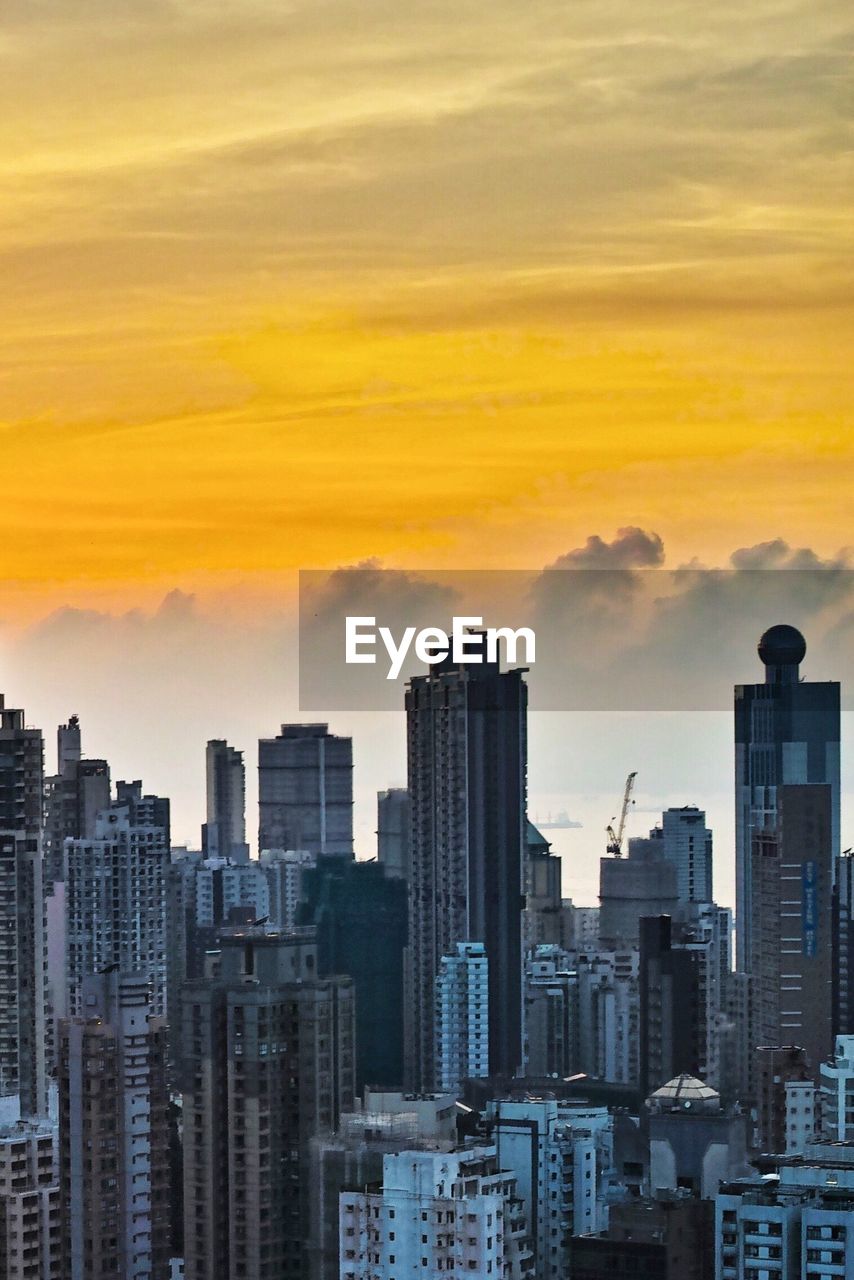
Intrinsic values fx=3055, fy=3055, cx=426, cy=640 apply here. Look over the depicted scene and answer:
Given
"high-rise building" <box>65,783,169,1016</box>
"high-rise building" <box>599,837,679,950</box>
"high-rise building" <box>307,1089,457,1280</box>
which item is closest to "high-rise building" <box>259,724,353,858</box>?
"high-rise building" <box>65,783,169,1016</box>

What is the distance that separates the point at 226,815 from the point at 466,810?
4.91 metres

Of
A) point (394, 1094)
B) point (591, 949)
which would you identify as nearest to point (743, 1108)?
point (394, 1094)

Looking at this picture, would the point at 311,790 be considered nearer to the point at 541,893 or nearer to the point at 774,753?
the point at 541,893

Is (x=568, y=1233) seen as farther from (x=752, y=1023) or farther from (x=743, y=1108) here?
(x=752, y=1023)

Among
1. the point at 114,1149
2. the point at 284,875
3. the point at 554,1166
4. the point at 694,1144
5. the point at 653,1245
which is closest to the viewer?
the point at 653,1245

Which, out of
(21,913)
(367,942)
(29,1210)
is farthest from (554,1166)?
(21,913)

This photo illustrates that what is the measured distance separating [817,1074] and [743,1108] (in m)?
1.16

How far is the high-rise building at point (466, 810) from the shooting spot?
1013 inches

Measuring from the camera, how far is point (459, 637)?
64.5 ft

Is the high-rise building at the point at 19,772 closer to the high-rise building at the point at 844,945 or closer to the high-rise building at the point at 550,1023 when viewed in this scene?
the high-rise building at the point at 550,1023

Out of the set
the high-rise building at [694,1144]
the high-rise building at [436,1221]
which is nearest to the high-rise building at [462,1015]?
the high-rise building at [694,1144]

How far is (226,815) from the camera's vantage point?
1221 inches

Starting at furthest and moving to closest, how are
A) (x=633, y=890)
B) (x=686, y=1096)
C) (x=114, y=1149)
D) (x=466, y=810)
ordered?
(x=633, y=890), (x=466, y=810), (x=686, y=1096), (x=114, y=1149)

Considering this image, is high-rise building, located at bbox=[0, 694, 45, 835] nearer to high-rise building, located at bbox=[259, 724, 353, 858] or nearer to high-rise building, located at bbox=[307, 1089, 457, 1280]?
high-rise building, located at bbox=[259, 724, 353, 858]
